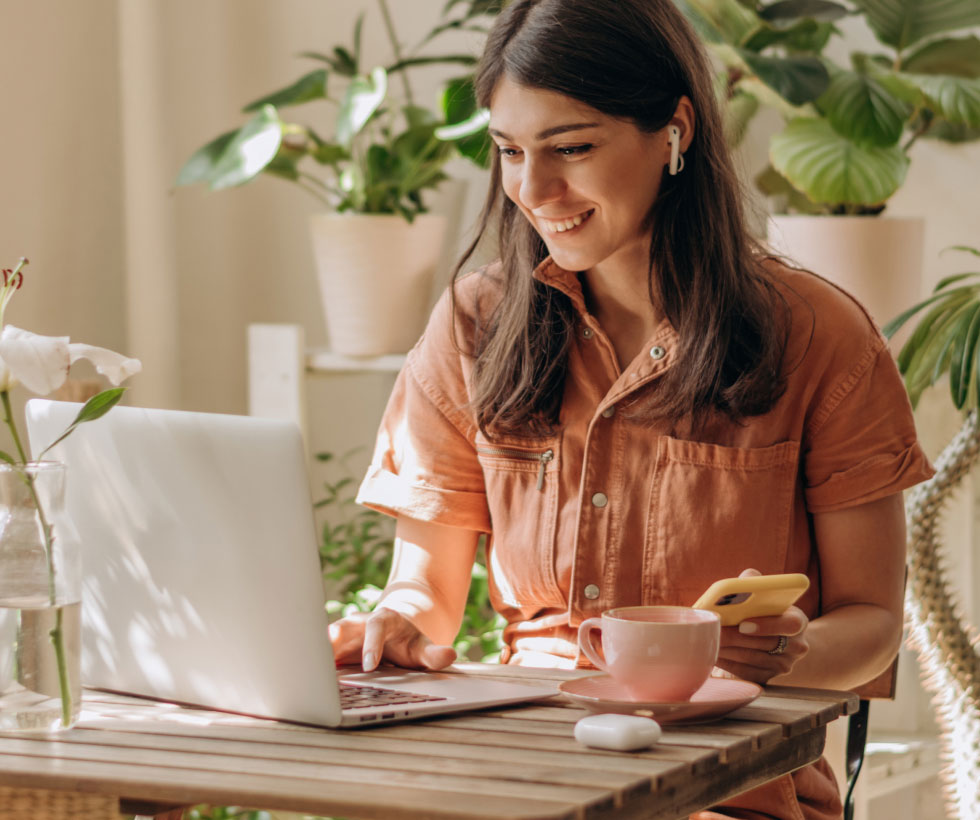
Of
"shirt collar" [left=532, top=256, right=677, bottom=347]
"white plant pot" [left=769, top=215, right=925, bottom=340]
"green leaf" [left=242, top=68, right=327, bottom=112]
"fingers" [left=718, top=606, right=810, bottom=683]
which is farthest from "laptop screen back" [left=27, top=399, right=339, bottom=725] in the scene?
"green leaf" [left=242, top=68, right=327, bottom=112]

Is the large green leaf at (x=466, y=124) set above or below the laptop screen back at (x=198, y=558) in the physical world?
above

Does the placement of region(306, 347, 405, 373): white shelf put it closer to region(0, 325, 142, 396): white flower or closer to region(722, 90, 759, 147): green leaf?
region(722, 90, 759, 147): green leaf

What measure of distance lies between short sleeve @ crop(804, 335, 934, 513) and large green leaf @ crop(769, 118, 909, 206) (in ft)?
1.83

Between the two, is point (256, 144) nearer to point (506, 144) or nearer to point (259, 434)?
point (506, 144)

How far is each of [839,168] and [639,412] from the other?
2.23ft

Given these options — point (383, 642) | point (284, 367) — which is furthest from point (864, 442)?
point (284, 367)

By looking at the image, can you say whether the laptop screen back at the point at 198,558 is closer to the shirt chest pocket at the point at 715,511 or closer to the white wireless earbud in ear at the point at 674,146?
the shirt chest pocket at the point at 715,511

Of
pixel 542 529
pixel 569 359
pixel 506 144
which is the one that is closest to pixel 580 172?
pixel 506 144

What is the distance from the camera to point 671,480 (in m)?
1.43

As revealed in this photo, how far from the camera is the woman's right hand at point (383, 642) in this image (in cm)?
128

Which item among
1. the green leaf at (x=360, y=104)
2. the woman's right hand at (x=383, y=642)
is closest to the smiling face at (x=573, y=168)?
the woman's right hand at (x=383, y=642)

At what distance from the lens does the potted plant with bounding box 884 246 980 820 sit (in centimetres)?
183

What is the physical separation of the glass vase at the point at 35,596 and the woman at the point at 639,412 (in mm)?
329

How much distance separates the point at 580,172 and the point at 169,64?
1.56 m
